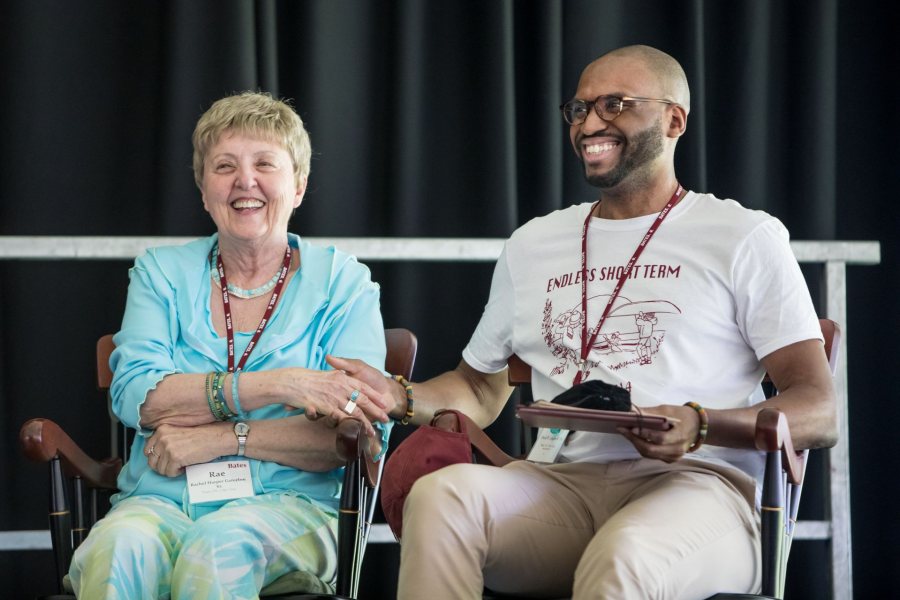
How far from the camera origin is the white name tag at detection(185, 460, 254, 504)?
2268 mm

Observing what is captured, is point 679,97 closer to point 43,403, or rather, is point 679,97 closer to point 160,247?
point 160,247

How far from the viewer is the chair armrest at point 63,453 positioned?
2.21 m

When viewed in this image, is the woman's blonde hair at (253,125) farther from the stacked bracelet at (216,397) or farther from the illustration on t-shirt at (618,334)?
Answer: the illustration on t-shirt at (618,334)

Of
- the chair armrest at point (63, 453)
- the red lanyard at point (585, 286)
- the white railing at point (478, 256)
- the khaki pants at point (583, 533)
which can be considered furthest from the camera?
the white railing at point (478, 256)

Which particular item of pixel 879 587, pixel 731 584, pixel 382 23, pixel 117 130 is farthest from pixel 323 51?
pixel 879 587

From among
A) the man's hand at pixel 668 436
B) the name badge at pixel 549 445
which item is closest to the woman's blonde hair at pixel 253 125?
the name badge at pixel 549 445

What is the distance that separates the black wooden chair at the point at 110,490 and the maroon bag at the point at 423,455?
0.15 feet

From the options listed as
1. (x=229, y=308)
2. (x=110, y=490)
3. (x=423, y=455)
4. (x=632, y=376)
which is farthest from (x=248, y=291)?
(x=632, y=376)

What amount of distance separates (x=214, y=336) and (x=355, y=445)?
541mm

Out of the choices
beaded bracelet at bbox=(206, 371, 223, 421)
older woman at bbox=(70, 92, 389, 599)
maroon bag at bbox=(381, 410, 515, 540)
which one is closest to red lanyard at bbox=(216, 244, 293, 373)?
older woman at bbox=(70, 92, 389, 599)

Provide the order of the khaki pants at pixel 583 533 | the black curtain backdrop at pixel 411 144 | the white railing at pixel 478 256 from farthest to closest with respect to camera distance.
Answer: the black curtain backdrop at pixel 411 144, the white railing at pixel 478 256, the khaki pants at pixel 583 533

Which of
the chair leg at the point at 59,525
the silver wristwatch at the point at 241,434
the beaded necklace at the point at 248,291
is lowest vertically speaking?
the chair leg at the point at 59,525

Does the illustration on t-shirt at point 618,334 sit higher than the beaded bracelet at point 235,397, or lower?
higher

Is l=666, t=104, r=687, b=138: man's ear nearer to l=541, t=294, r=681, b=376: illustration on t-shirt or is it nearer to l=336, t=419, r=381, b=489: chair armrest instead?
l=541, t=294, r=681, b=376: illustration on t-shirt
